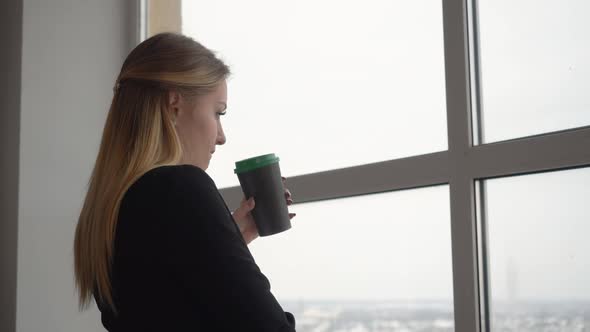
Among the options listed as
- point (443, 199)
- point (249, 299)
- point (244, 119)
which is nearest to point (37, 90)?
point (244, 119)

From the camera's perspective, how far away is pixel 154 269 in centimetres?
100

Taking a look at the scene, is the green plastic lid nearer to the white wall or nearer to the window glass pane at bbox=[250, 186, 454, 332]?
the window glass pane at bbox=[250, 186, 454, 332]

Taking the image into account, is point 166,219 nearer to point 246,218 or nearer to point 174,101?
point 174,101

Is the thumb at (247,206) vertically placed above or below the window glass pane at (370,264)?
above

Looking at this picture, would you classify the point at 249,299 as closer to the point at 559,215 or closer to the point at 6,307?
the point at 559,215

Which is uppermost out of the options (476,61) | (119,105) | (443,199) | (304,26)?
(304,26)

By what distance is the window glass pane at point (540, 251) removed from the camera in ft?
4.12

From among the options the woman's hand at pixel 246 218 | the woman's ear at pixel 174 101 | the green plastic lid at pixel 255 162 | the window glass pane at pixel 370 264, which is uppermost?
the woman's ear at pixel 174 101

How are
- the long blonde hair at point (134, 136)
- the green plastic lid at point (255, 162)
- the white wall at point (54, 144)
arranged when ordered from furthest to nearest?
the white wall at point (54, 144) < the green plastic lid at point (255, 162) < the long blonde hair at point (134, 136)

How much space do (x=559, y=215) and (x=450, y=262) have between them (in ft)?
0.79

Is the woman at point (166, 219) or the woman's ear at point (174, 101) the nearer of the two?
the woman at point (166, 219)

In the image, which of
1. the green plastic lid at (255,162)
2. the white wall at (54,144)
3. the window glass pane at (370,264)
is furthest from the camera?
the white wall at (54,144)

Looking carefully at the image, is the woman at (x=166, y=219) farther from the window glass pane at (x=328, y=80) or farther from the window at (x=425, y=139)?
the window at (x=425, y=139)

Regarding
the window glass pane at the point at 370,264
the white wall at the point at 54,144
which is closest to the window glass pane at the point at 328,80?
the window glass pane at the point at 370,264
